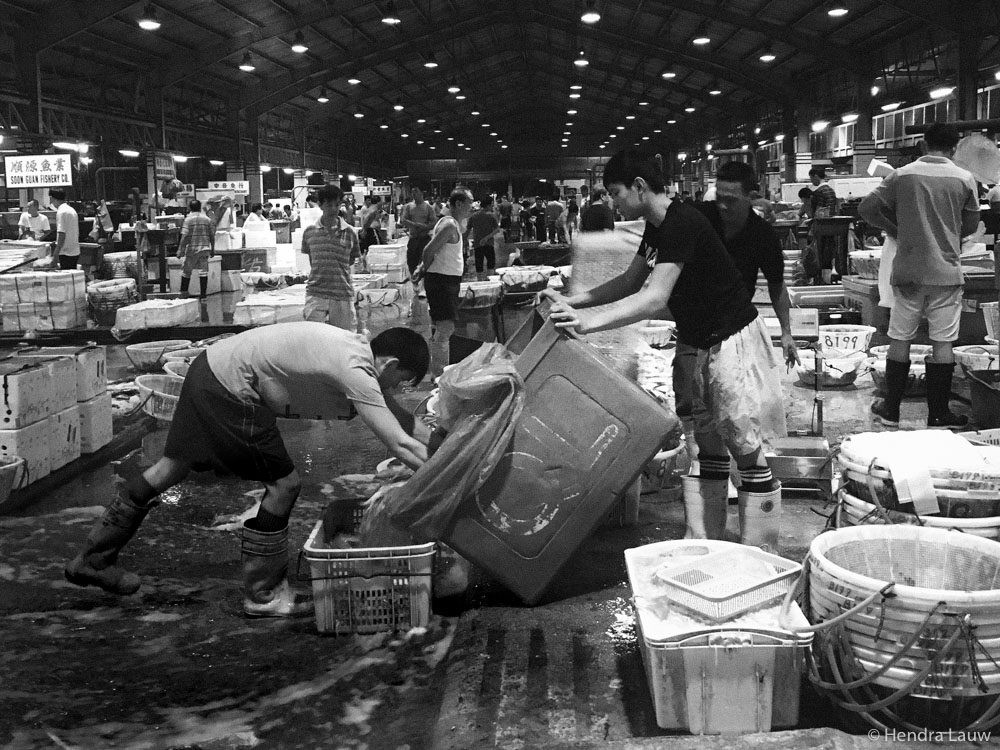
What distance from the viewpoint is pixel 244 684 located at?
3.08 m

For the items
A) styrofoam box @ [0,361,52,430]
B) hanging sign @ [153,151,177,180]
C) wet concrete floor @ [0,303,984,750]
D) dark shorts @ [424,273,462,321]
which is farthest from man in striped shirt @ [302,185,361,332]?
hanging sign @ [153,151,177,180]

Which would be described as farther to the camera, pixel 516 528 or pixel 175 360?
pixel 175 360

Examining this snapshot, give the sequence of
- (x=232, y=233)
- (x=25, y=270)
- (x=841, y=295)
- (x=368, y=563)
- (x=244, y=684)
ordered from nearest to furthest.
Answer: (x=244, y=684)
(x=368, y=563)
(x=841, y=295)
(x=25, y=270)
(x=232, y=233)

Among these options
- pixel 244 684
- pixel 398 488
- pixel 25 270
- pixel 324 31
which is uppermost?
pixel 324 31

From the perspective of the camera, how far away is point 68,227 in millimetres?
13367

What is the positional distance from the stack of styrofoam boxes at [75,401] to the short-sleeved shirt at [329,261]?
204cm

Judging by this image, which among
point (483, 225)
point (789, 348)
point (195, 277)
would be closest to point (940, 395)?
point (789, 348)

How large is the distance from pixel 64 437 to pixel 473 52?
1219 inches

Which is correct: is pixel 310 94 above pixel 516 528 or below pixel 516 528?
above

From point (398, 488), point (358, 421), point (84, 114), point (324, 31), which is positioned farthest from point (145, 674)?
point (324, 31)

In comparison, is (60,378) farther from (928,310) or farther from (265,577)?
(928,310)

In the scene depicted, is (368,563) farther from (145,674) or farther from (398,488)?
(145,674)

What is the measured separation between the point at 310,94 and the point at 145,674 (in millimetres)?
35034

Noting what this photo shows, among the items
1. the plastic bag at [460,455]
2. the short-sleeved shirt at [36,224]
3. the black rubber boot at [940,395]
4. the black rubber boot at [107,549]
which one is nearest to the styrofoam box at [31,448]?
the black rubber boot at [107,549]
